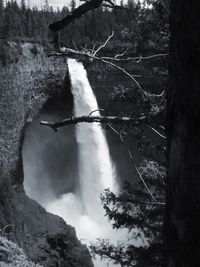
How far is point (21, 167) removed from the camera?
1973cm

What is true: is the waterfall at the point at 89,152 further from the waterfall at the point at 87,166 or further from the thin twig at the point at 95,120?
the thin twig at the point at 95,120

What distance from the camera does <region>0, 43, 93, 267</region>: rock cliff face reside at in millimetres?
13273

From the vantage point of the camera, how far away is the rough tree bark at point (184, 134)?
120 cm

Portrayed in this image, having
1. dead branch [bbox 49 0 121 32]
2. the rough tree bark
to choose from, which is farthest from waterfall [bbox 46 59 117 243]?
the rough tree bark

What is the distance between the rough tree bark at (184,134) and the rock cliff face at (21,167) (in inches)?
211

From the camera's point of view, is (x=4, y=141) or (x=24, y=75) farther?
(x=24, y=75)

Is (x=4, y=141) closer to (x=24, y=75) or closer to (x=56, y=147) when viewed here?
(x=24, y=75)

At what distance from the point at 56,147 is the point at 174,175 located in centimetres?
2870

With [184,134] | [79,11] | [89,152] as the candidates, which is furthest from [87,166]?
[184,134]

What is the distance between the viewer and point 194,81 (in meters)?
1.21

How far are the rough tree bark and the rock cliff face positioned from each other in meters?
5.37

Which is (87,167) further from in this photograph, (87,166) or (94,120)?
(94,120)

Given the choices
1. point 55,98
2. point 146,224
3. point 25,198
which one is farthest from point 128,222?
point 55,98

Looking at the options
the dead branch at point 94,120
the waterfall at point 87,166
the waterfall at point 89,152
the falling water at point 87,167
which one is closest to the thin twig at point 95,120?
the dead branch at point 94,120
